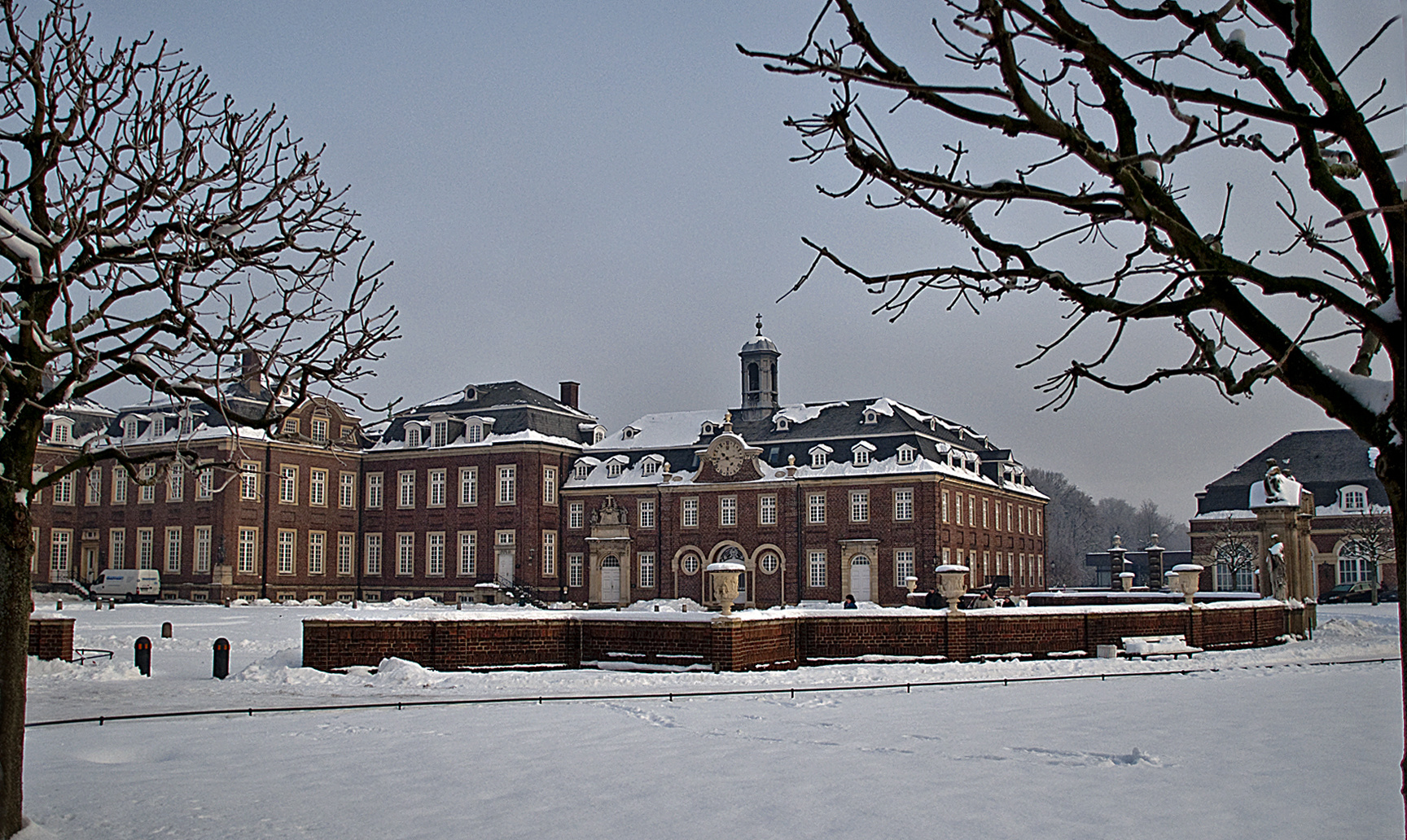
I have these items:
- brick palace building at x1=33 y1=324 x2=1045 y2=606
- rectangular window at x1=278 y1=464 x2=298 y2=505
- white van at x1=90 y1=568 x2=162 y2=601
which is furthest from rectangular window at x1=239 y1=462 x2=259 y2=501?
white van at x1=90 y1=568 x2=162 y2=601

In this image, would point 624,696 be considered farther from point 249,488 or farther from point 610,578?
point 249,488

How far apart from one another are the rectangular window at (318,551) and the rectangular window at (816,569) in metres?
21.2

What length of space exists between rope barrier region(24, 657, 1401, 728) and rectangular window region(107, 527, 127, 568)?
40.6 meters

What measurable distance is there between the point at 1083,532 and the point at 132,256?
119 m

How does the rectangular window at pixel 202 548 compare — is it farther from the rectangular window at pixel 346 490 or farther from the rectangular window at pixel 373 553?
the rectangular window at pixel 373 553

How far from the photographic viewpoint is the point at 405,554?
52406mm

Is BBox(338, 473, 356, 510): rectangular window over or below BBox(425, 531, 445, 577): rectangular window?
over

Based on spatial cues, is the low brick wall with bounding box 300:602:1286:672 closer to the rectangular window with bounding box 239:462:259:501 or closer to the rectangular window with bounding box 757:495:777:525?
the rectangular window with bounding box 757:495:777:525

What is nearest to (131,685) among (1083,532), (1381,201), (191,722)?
(191,722)

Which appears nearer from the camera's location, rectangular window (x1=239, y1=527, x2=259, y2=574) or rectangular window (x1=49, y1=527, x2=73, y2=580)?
rectangular window (x1=239, y1=527, x2=259, y2=574)

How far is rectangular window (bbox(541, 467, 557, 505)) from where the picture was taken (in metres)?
51.1

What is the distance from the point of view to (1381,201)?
4.60 m

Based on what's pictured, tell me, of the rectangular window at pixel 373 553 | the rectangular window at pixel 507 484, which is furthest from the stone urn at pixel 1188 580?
the rectangular window at pixel 373 553

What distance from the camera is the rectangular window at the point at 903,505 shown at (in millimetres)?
45406
